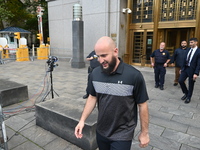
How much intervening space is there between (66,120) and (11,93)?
8.88 feet

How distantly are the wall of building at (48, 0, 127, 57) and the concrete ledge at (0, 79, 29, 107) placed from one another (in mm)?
7616

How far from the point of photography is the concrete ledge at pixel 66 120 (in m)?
2.98

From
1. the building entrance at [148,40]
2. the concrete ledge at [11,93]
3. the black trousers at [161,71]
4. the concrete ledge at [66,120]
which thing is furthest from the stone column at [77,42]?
the concrete ledge at [66,120]

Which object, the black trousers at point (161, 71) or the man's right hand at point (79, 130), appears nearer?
the man's right hand at point (79, 130)

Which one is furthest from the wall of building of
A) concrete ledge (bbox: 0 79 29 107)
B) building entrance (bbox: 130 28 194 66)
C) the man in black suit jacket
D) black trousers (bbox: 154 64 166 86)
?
concrete ledge (bbox: 0 79 29 107)

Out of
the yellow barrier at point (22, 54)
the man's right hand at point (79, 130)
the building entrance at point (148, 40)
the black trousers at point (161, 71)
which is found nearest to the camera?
the man's right hand at point (79, 130)

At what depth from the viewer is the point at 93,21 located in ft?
40.3

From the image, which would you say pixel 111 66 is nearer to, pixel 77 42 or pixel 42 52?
pixel 77 42

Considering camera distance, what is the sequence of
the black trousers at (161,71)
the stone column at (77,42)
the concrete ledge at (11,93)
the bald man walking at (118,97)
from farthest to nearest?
1. the stone column at (77,42)
2. the black trousers at (161,71)
3. the concrete ledge at (11,93)
4. the bald man walking at (118,97)

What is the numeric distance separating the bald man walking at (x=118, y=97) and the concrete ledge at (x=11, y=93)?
4033 millimetres

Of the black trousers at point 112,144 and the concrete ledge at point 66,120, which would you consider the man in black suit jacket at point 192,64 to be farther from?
the black trousers at point 112,144

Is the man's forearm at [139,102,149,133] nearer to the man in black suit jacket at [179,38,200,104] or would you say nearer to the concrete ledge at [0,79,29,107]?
the man in black suit jacket at [179,38,200,104]

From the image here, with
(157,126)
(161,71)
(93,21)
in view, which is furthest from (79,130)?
(93,21)

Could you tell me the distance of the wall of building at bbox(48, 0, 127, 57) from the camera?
11539 mm
